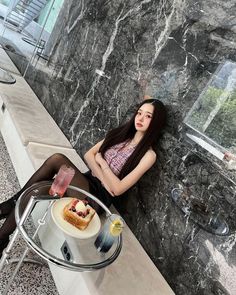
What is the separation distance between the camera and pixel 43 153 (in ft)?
8.59

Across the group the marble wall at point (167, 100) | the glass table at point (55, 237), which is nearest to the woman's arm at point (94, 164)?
the marble wall at point (167, 100)

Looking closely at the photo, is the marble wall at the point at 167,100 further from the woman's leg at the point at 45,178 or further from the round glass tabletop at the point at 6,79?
the round glass tabletop at the point at 6,79

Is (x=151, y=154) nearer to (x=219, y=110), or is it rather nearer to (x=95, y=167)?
(x=95, y=167)

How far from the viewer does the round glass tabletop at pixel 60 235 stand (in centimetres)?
137

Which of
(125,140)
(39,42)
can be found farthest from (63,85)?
(125,140)

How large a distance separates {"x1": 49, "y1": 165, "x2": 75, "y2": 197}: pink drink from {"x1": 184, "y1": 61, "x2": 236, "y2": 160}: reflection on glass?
Result: 924 mm

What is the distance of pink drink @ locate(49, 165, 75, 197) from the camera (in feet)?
5.28

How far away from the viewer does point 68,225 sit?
1.50m

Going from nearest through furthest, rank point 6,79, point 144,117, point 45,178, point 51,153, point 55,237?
point 55,237 → point 45,178 → point 144,117 → point 51,153 → point 6,79

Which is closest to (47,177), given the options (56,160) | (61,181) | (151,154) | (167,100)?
(56,160)

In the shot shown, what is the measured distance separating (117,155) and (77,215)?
849 mm

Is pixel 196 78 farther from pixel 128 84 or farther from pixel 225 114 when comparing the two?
pixel 128 84

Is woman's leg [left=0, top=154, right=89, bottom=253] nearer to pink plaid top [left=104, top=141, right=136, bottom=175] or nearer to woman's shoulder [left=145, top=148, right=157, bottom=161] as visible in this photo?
pink plaid top [left=104, top=141, right=136, bottom=175]

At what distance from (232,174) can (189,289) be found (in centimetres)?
77
